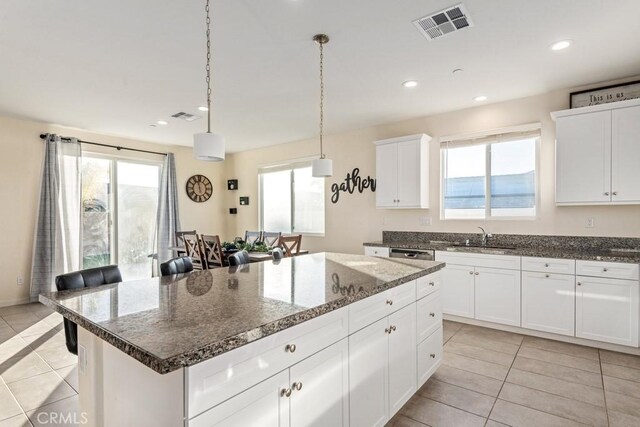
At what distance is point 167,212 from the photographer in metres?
6.36

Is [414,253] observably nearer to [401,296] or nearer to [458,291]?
[458,291]

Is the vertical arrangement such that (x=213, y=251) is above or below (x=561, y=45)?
below

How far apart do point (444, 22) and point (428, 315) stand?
84.0 inches

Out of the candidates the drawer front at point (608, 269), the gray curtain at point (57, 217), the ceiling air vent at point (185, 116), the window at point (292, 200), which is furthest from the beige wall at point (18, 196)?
the drawer front at point (608, 269)

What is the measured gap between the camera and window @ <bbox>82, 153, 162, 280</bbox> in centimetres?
556

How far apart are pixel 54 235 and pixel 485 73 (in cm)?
604

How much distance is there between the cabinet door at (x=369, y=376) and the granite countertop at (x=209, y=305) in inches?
9.6

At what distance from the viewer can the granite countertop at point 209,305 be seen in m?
1.06

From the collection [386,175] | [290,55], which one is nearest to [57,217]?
[290,55]

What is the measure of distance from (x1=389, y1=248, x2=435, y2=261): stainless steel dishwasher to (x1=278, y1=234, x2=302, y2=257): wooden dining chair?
1.36m

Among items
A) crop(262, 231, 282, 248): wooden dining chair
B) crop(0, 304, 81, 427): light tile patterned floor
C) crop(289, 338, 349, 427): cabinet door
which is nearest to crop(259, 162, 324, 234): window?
crop(262, 231, 282, 248): wooden dining chair

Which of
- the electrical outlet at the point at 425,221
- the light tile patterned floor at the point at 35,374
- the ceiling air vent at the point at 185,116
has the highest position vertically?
the ceiling air vent at the point at 185,116

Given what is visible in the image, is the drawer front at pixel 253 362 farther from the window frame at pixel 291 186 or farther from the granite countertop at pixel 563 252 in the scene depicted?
the window frame at pixel 291 186

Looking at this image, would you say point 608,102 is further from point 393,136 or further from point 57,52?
point 57,52
